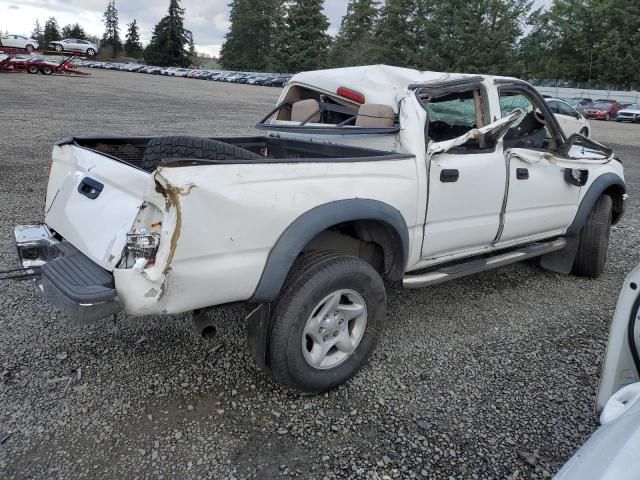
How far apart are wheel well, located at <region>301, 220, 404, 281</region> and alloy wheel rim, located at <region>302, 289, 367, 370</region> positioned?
0.38 metres

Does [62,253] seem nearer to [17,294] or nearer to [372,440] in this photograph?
[17,294]

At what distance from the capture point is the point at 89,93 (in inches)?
923

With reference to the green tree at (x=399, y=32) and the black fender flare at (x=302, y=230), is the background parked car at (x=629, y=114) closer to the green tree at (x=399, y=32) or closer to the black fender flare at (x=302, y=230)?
the green tree at (x=399, y=32)

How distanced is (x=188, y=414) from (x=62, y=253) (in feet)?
3.68

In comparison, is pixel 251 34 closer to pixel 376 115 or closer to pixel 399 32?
pixel 399 32

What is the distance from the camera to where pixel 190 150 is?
297 cm

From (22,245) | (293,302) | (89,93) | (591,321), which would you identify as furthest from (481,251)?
(89,93)

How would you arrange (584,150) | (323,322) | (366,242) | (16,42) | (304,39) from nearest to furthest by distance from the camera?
1. (323,322)
2. (366,242)
3. (584,150)
4. (16,42)
5. (304,39)

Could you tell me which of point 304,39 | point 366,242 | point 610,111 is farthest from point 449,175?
point 304,39

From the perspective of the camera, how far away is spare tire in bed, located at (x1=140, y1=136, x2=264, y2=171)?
2.93m

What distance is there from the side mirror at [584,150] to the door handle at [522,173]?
1.69 ft

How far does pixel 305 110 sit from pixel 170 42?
91.0 meters

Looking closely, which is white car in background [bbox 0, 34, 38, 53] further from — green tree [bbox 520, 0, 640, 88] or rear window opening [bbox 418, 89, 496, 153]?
rear window opening [bbox 418, 89, 496, 153]

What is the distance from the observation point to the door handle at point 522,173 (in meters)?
3.96
